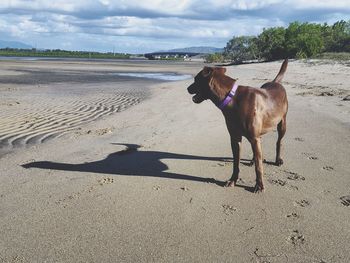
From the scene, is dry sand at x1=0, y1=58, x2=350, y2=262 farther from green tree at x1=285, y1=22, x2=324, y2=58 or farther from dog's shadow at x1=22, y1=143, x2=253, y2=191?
green tree at x1=285, y1=22, x2=324, y2=58

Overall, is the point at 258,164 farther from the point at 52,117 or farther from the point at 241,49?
the point at 241,49

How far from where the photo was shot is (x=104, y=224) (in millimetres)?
4492

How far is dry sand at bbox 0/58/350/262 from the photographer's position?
3971 mm

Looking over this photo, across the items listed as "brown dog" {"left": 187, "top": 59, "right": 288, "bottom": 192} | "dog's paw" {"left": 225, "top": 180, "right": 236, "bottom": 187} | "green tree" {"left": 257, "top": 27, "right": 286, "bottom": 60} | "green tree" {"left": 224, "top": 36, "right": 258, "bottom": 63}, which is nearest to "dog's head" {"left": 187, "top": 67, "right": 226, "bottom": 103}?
"brown dog" {"left": 187, "top": 59, "right": 288, "bottom": 192}

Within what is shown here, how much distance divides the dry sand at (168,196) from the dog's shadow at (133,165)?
0.02 m

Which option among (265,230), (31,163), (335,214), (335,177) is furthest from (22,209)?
(335,177)

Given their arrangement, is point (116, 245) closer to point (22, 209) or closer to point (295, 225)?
point (22, 209)

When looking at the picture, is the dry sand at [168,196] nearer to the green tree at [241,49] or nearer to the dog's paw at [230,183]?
the dog's paw at [230,183]

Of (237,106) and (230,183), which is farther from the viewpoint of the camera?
(230,183)

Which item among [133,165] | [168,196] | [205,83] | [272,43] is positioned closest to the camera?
[168,196]

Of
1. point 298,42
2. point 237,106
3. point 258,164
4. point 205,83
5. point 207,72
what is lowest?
point 258,164

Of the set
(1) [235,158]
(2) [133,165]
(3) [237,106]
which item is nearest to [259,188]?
(1) [235,158]

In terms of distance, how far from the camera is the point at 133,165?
22.1 feet

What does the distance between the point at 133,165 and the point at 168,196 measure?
1.59 m
